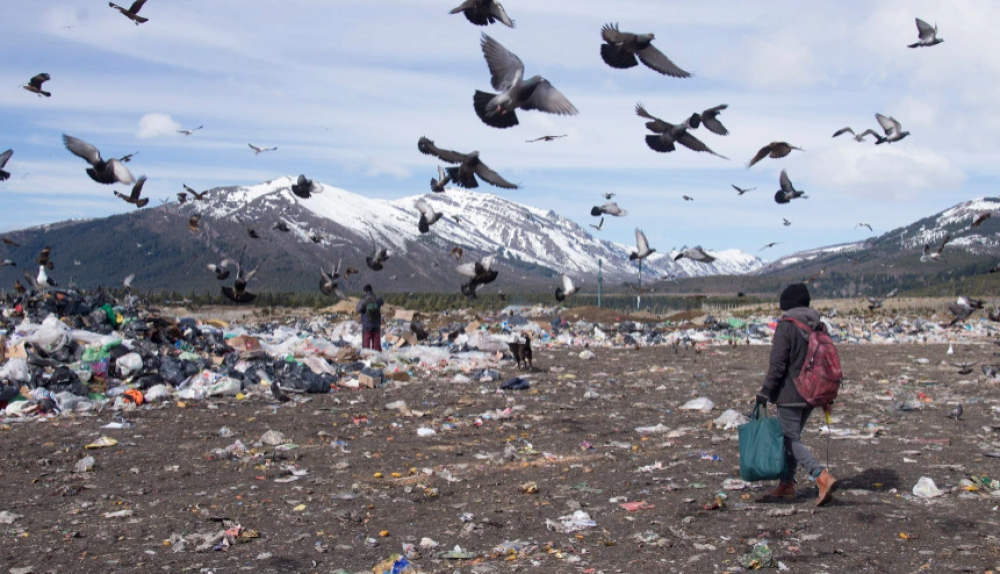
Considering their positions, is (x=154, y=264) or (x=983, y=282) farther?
(x=154, y=264)

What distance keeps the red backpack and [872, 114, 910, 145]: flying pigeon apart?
16.5ft

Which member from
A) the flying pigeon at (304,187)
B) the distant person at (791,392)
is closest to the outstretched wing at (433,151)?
the flying pigeon at (304,187)

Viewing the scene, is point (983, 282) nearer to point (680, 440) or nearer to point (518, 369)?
point (518, 369)

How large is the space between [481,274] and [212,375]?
147 inches

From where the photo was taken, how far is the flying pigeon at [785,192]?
8.77 meters

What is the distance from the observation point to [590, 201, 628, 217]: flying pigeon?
934cm

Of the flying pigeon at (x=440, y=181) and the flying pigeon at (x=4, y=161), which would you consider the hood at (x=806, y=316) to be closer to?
the flying pigeon at (x=440, y=181)

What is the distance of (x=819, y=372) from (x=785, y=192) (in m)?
4.52

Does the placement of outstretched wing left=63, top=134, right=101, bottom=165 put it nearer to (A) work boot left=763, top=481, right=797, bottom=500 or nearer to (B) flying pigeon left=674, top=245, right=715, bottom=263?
(B) flying pigeon left=674, top=245, right=715, bottom=263

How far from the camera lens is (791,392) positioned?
4863 millimetres

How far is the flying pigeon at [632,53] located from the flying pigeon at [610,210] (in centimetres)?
334

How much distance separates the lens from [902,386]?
10938 millimetres

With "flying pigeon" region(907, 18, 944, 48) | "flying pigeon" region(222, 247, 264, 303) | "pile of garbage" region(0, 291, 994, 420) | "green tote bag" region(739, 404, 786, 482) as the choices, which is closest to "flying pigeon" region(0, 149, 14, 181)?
"pile of garbage" region(0, 291, 994, 420)

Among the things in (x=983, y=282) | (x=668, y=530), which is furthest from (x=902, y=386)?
(x=983, y=282)
